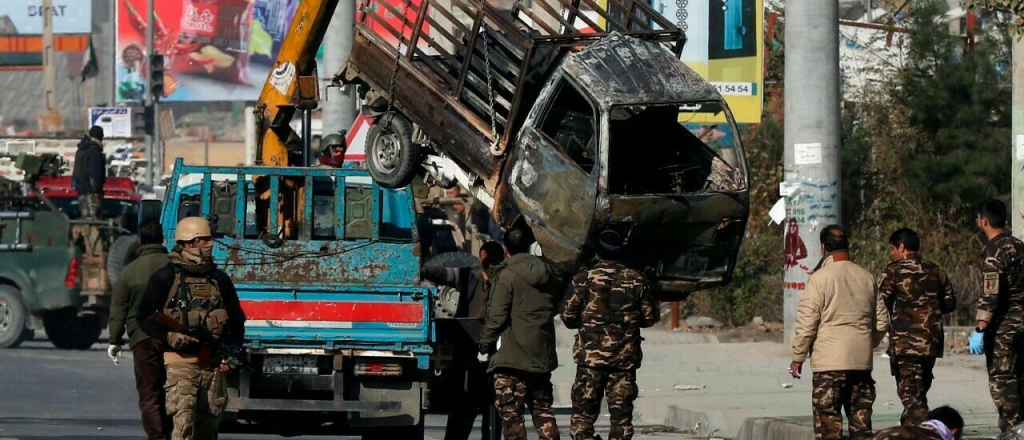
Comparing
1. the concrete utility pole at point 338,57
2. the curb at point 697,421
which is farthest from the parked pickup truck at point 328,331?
the concrete utility pole at point 338,57

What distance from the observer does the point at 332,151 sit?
16516 mm

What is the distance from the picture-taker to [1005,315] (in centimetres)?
1132

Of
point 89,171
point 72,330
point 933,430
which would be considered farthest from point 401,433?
point 72,330

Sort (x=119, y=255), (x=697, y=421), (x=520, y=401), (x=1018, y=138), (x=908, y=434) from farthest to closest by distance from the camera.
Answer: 1. (x=119, y=255)
2. (x=697, y=421)
3. (x=1018, y=138)
4. (x=520, y=401)
5. (x=908, y=434)

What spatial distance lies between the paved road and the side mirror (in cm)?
167

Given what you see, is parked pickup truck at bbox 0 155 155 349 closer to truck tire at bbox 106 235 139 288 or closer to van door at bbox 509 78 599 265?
truck tire at bbox 106 235 139 288

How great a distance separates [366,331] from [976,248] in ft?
43.9

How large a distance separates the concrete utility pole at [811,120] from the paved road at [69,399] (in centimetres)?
417

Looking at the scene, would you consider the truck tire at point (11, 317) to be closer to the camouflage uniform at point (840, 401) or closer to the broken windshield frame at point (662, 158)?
the broken windshield frame at point (662, 158)

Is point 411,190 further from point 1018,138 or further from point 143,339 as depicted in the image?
point 1018,138

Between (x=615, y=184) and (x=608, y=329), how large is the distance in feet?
12.9

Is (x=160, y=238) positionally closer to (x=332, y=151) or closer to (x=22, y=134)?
(x=332, y=151)

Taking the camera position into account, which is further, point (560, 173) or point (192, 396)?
point (560, 173)

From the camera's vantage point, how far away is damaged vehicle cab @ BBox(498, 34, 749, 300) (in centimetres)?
1357
